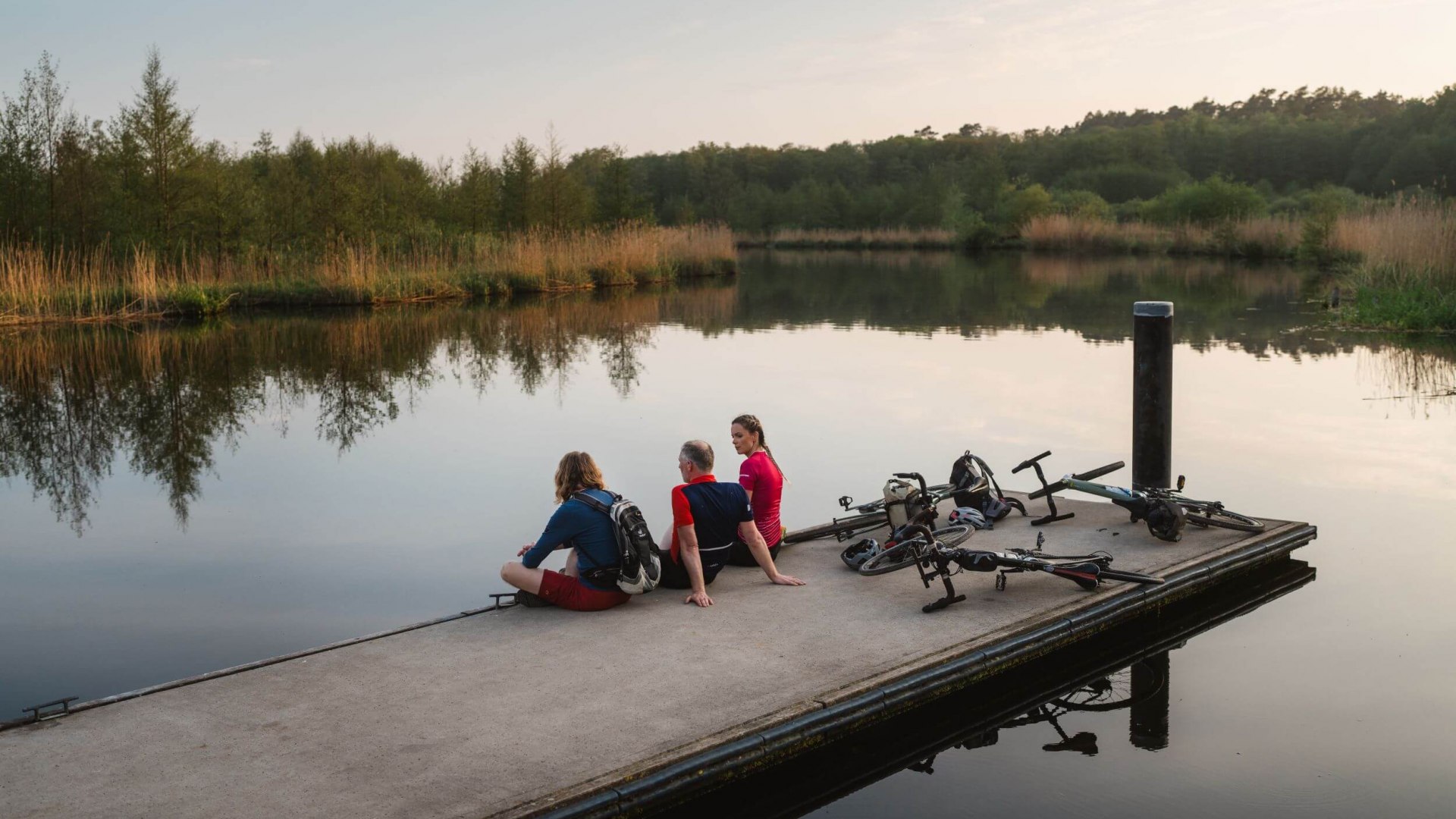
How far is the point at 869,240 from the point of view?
7281cm

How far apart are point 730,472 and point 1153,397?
153 inches

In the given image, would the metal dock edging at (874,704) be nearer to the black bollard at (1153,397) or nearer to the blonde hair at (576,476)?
the black bollard at (1153,397)

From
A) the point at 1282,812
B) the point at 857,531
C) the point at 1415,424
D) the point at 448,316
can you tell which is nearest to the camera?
the point at 1282,812

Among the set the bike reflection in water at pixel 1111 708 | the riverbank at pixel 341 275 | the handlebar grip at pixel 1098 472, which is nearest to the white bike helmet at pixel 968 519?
the handlebar grip at pixel 1098 472

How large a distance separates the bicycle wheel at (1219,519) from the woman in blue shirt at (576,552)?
4120 mm

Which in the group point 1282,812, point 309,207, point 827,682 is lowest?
point 1282,812

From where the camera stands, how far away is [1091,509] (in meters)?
9.23

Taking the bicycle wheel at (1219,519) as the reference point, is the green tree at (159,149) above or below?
above

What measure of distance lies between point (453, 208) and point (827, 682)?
41.3 m

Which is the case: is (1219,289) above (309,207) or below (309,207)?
below

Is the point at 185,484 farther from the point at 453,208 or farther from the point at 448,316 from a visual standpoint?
the point at 453,208

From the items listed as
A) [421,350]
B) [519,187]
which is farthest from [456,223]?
[421,350]

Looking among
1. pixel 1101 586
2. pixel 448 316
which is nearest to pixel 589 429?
pixel 1101 586

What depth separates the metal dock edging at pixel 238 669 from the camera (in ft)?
17.9
